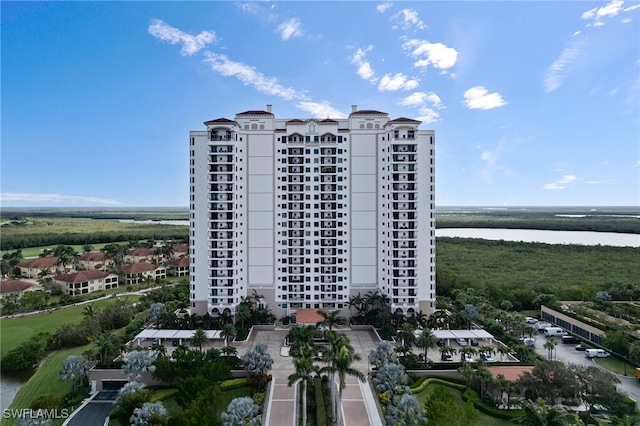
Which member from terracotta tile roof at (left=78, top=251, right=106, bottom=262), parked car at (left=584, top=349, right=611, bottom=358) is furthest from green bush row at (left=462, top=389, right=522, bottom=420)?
terracotta tile roof at (left=78, top=251, right=106, bottom=262)

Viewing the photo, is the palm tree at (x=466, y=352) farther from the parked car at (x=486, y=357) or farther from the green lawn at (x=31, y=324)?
the green lawn at (x=31, y=324)

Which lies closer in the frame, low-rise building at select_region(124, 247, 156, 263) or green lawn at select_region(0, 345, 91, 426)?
green lawn at select_region(0, 345, 91, 426)

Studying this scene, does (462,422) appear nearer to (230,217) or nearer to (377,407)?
(377,407)

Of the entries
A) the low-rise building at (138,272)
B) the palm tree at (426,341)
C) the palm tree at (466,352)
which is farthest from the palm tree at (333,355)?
the low-rise building at (138,272)

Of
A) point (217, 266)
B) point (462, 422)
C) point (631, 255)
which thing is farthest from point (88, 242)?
point (631, 255)

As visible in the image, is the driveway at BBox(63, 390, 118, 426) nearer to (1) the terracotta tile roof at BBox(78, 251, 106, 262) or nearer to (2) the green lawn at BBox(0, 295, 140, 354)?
(2) the green lawn at BBox(0, 295, 140, 354)

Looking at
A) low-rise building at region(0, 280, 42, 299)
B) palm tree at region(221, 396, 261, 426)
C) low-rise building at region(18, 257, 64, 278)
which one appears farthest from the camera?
low-rise building at region(18, 257, 64, 278)
